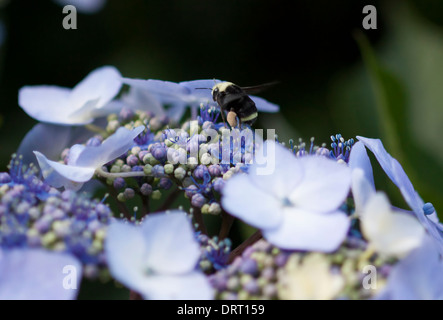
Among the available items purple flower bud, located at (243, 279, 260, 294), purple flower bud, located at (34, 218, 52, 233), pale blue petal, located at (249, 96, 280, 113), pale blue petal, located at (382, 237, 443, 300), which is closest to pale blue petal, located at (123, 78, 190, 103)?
pale blue petal, located at (249, 96, 280, 113)

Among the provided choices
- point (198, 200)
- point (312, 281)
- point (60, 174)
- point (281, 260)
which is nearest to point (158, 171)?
point (198, 200)

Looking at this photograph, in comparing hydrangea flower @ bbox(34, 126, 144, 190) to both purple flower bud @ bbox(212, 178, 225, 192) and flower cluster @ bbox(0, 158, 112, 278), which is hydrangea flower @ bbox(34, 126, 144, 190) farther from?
purple flower bud @ bbox(212, 178, 225, 192)

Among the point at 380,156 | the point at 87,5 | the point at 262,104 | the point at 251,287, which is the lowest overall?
the point at 251,287

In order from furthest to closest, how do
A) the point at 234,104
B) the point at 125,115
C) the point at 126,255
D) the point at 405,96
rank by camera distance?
the point at 405,96 < the point at 125,115 < the point at 234,104 < the point at 126,255

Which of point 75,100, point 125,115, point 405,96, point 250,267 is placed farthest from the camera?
point 405,96

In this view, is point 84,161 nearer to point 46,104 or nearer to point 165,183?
point 165,183

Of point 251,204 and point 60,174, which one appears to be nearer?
point 251,204
